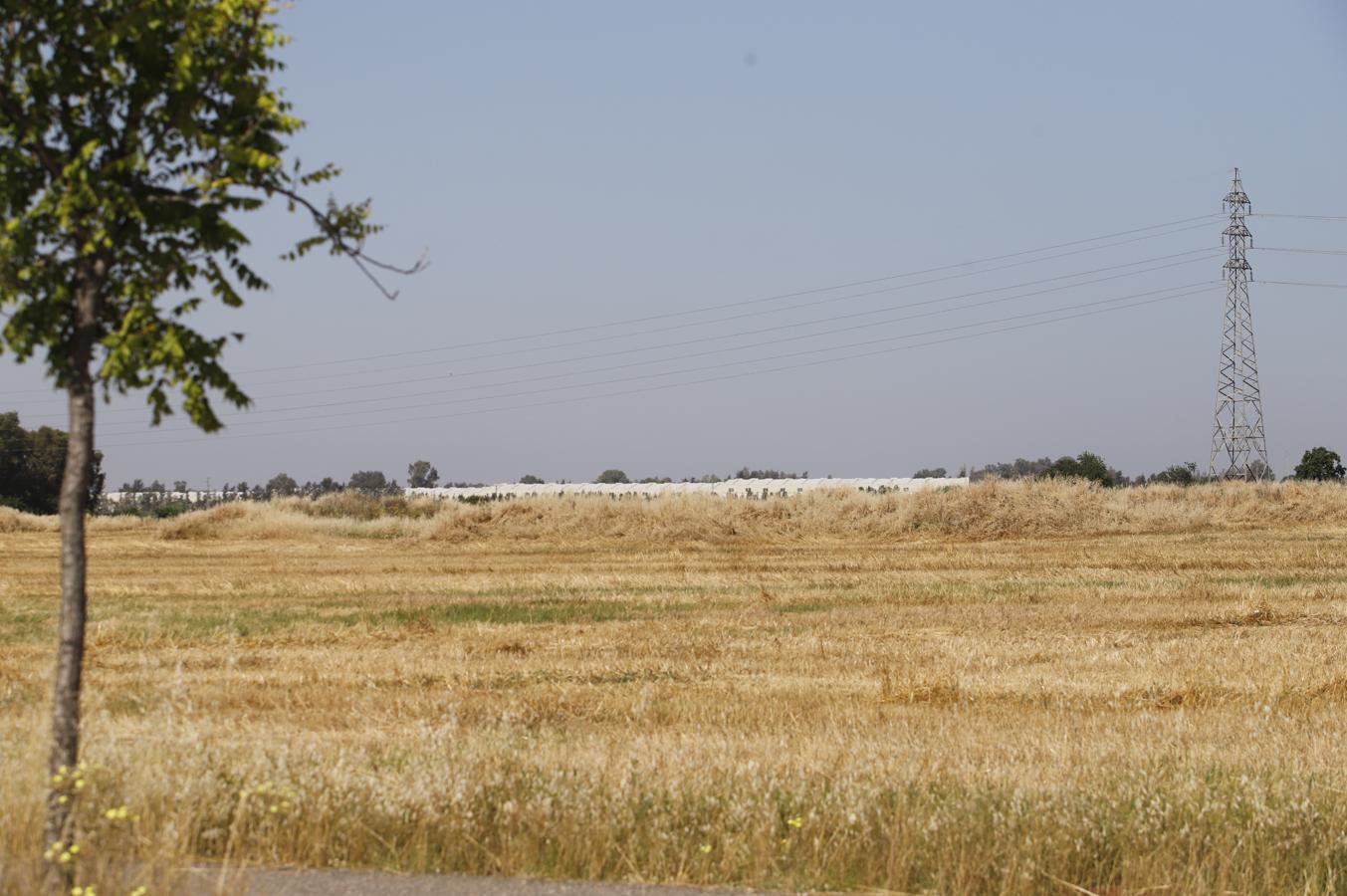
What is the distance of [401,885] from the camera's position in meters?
6.14

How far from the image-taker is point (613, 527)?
44781mm

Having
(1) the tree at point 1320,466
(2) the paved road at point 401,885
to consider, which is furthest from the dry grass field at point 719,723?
(1) the tree at point 1320,466

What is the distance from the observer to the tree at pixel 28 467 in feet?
257

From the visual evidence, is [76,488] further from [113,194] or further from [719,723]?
[719,723]

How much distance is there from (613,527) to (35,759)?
1516 inches

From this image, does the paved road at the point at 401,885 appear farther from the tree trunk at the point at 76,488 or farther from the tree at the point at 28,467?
the tree at the point at 28,467

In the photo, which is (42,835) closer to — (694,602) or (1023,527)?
(694,602)

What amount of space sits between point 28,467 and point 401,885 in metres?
82.2

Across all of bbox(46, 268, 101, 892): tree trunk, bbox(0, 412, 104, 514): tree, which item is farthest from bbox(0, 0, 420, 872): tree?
bbox(0, 412, 104, 514): tree

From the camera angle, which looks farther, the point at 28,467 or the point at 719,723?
the point at 28,467

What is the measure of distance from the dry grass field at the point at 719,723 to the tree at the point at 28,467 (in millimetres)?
54971

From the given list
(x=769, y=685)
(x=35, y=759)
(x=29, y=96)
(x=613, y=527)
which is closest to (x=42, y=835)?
(x=35, y=759)

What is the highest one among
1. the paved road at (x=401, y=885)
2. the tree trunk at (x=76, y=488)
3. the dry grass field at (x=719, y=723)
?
the tree trunk at (x=76, y=488)

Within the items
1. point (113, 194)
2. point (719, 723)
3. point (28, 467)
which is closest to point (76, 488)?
point (113, 194)
